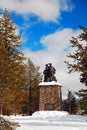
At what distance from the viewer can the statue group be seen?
48.6 m

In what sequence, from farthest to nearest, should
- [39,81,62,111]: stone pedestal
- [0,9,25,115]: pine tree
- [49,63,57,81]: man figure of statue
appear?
[49,63,57,81]: man figure of statue → [39,81,62,111]: stone pedestal → [0,9,25,115]: pine tree

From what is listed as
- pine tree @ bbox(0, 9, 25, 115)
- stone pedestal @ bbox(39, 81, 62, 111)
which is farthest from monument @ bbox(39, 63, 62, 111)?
pine tree @ bbox(0, 9, 25, 115)

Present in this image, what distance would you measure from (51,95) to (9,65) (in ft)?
62.7

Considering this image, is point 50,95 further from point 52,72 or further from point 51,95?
point 52,72

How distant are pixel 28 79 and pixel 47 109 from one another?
860cm

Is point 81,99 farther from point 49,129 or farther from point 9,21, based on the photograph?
point 9,21

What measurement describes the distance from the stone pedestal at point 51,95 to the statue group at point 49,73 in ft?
3.14

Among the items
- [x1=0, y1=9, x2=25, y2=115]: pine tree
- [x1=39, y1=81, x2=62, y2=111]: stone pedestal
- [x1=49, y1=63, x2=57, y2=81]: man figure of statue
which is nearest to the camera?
[x1=0, y1=9, x2=25, y2=115]: pine tree

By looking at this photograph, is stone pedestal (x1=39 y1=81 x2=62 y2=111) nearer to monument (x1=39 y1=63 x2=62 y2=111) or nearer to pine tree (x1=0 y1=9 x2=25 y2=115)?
monument (x1=39 y1=63 x2=62 y2=111)

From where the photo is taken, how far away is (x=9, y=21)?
31750 mm

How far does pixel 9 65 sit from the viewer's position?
29438 mm

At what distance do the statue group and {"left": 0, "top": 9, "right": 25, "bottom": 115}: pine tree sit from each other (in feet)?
54.1

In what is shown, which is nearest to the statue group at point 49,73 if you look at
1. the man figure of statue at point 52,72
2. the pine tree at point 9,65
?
the man figure of statue at point 52,72

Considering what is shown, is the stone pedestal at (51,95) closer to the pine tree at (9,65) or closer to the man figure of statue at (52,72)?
the man figure of statue at (52,72)
